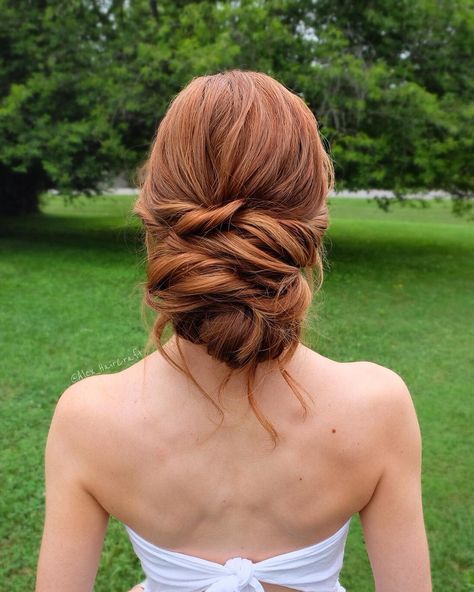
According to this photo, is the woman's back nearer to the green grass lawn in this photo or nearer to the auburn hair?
the auburn hair

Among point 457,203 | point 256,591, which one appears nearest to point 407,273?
point 457,203

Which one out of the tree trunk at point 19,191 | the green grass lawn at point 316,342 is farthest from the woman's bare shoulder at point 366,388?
the tree trunk at point 19,191

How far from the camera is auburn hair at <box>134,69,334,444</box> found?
0.88m

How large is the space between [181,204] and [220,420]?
1.25 ft

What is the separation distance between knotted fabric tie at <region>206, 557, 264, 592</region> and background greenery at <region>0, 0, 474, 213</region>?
8388 mm

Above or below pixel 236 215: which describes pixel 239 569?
below

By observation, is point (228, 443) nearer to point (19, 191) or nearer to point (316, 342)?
point (316, 342)

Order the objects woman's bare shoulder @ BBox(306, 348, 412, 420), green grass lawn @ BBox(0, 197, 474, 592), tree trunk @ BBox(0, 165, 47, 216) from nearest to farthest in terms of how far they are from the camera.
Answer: woman's bare shoulder @ BBox(306, 348, 412, 420) < green grass lawn @ BBox(0, 197, 474, 592) < tree trunk @ BBox(0, 165, 47, 216)

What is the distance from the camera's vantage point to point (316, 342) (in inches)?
59.6

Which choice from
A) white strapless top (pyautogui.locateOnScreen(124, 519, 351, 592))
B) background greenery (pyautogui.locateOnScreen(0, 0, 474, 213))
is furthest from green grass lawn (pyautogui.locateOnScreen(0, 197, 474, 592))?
background greenery (pyautogui.locateOnScreen(0, 0, 474, 213))

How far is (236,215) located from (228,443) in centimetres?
40

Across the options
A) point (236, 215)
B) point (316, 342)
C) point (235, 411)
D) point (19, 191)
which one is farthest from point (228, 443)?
point (19, 191)

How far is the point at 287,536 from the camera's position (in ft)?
3.67

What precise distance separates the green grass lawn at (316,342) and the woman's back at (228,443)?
0.22m
